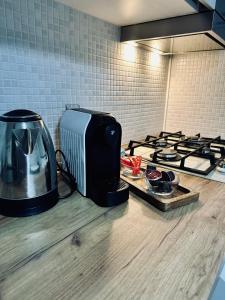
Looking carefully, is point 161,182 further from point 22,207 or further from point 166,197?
point 22,207

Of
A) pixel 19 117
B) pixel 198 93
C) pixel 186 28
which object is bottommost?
pixel 19 117

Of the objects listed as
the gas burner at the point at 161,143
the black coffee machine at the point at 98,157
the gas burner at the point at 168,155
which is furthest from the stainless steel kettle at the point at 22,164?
the gas burner at the point at 161,143

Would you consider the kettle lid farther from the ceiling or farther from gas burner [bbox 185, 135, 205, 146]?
gas burner [bbox 185, 135, 205, 146]

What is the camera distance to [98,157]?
640 millimetres

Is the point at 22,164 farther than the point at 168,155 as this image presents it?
No

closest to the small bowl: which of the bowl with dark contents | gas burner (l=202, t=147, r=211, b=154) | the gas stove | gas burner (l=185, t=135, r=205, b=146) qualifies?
the bowl with dark contents

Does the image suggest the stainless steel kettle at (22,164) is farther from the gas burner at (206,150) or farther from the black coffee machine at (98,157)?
the gas burner at (206,150)

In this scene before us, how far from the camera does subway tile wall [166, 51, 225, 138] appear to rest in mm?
1246

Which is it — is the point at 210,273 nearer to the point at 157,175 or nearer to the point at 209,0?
the point at 157,175

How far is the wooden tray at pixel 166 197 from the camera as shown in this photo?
59 centimetres

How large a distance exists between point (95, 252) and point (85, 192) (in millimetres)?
235

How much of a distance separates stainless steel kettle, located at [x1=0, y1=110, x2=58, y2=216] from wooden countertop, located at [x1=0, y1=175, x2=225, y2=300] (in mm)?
38

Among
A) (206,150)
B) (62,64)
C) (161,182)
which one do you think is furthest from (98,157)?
(206,150)

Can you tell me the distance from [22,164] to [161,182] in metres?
0.39
